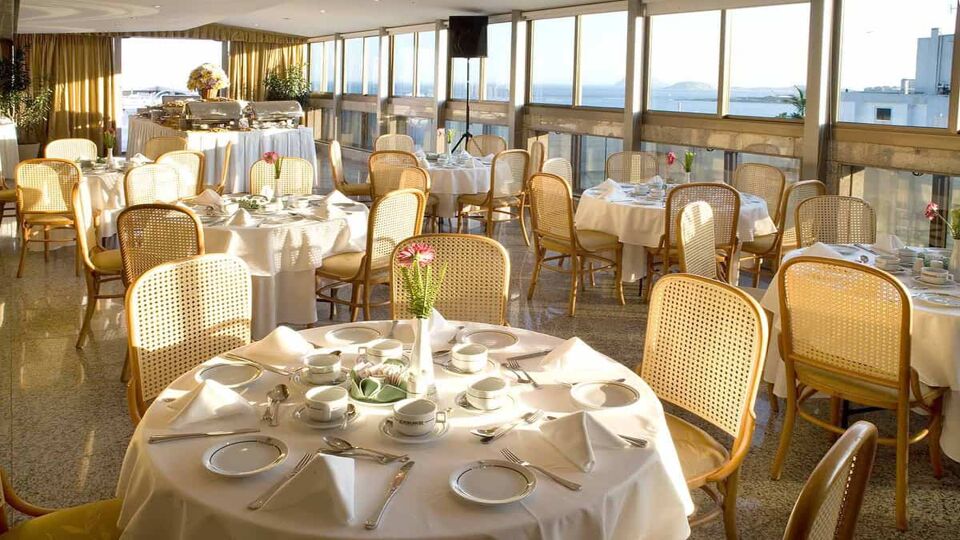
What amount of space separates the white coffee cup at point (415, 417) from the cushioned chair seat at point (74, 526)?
72 centimetres

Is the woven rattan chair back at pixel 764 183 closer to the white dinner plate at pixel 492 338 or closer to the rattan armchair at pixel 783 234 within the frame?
the rattan armchair at pixel 783 234

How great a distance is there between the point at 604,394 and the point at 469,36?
32.6ft

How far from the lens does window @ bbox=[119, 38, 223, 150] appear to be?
687 inches

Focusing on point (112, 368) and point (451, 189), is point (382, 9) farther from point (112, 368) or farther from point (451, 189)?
point (112, 368)

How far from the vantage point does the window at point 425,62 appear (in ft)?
47.8

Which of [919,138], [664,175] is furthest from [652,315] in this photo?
[664,175]

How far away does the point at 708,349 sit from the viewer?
2.68 metres

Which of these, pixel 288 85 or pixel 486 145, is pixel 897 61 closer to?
pixel 486 145

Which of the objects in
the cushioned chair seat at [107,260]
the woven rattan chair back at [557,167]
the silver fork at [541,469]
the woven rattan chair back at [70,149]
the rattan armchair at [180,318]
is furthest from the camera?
the woven rattan chair back at [70,149]

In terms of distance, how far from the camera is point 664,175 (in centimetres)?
824

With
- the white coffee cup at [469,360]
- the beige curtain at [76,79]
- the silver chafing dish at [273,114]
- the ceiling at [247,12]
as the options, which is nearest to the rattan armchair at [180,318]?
the white coffee cup at [469,360]

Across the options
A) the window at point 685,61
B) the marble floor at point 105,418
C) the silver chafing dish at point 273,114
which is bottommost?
the marble floor at point 105,418

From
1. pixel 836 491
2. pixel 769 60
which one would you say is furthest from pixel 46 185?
pixel 836 491

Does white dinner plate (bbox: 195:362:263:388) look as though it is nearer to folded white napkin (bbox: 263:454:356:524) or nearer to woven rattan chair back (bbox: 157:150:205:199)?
folded white napkin (bbox: 263:454:356:524)
